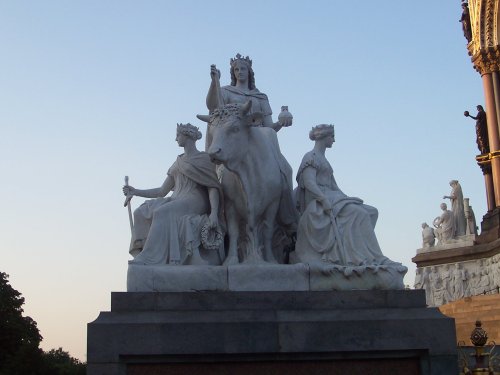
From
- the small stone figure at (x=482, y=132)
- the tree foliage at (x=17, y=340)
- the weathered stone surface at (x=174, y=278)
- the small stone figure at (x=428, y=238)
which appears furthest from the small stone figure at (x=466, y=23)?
the weathered stone surface at (x=174, y=278)

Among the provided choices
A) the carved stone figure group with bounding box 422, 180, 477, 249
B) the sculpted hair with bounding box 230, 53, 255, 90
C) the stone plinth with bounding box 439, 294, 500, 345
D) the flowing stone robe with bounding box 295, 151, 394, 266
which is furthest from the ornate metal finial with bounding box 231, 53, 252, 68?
the carved stone figure group with bounding box 422, 180, 477, 249

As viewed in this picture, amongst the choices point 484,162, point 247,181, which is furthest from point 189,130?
point 484,162

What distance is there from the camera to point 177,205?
11.6 meters

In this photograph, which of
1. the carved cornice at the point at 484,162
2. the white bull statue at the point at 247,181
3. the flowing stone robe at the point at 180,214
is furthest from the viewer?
the carved cornice at the point at 484,162

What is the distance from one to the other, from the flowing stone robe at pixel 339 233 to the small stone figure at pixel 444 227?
91.3 feet

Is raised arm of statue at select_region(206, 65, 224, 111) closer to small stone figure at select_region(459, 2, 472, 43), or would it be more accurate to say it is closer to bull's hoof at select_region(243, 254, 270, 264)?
bull's hoof at select_region(243, 254, 270, 264)

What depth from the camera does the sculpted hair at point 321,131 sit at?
12559mm

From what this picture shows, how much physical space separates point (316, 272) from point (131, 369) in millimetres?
2881

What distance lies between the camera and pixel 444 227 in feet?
127

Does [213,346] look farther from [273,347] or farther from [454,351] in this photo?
[454,351]

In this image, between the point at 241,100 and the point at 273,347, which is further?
the point at 241,100

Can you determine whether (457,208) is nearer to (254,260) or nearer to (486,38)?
(486,38)

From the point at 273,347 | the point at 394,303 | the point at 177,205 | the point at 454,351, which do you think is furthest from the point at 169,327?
the point at 454,351

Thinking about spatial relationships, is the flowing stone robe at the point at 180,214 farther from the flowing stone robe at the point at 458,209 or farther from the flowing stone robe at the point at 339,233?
the flowing stone robe at the point at 458,209
